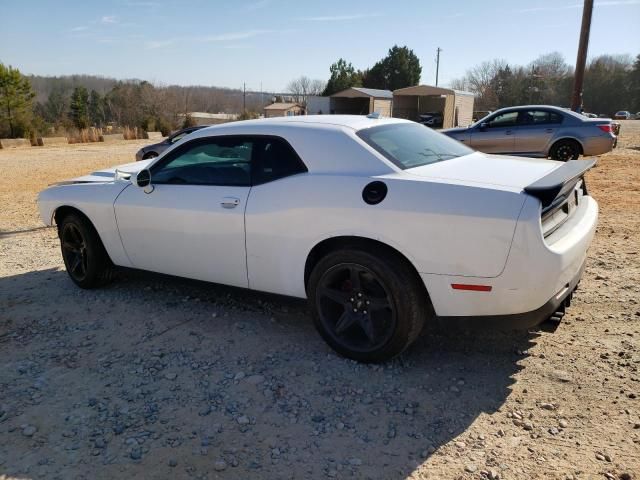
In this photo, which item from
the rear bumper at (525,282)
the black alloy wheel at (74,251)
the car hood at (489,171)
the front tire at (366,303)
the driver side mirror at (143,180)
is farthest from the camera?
the black alloy wheel at (74,251)

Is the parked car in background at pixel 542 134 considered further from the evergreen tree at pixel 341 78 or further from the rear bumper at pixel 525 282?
the evergreen tree at pixel 341 78

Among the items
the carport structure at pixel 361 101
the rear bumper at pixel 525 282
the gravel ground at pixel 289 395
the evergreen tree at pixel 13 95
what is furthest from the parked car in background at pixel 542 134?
the evergreen tree at pixel 13 95

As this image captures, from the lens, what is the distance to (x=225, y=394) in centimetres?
324

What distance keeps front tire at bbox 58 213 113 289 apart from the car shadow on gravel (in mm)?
455

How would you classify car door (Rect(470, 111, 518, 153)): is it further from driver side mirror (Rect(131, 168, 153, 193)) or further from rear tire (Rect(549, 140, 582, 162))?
driver side mirror (Rect(131, 168, 153, 193))

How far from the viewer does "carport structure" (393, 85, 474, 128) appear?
41.1 m

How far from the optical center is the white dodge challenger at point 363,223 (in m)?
2.97

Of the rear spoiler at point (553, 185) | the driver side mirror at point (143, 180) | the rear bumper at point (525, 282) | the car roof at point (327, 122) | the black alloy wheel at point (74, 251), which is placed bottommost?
the black alloy wheel at point (74, 251)

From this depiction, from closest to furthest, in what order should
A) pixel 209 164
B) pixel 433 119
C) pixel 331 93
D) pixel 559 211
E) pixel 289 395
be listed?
pixel 289 395, pixel 559 211, pixel 209 164, pixel 433 119, pixel 331 93

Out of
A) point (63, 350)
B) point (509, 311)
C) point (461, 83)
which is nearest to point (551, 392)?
point (509, 311)

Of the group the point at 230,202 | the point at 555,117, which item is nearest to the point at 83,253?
the point at 230,202

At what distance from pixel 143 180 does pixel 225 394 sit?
2047mm

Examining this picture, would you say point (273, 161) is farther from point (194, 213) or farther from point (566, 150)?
point (566, 150)

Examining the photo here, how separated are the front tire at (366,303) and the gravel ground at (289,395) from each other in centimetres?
18
